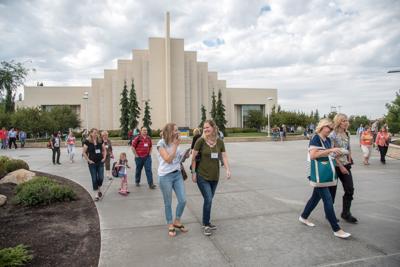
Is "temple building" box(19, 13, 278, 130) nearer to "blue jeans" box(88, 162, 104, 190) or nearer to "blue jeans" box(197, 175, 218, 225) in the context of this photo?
"blue jeans" box(88, 162, 104, 190)

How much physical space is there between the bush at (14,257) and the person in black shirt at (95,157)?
3.25 m

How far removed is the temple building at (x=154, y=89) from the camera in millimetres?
54200

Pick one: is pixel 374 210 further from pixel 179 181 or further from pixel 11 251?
pixel 11 251

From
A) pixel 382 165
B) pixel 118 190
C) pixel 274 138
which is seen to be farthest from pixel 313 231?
pixel 274 138

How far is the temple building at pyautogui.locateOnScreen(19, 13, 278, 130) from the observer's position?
54.2 m

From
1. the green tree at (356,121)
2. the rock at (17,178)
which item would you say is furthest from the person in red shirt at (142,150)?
the green tree at (356,121)

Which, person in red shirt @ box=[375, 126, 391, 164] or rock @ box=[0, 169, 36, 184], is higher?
person in red shirt @ box=[375, 126, 391, 164]

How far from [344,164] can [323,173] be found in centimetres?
88

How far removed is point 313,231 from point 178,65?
173ft

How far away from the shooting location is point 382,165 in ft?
39.5

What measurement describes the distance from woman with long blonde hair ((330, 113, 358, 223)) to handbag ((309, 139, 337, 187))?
48 cm

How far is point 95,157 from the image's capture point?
708 centimetres

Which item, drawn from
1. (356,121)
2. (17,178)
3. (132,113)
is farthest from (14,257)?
(356,121)

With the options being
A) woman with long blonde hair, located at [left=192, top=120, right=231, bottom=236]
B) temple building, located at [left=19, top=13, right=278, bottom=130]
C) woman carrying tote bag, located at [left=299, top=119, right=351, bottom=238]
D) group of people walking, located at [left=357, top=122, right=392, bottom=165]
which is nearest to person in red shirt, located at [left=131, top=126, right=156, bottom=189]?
woman with long blonde hair, located at [left=192, top=120, right=231, bottom=236]
